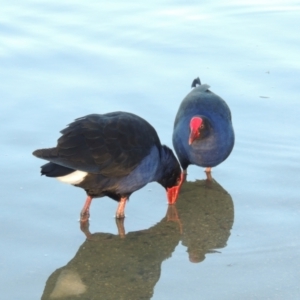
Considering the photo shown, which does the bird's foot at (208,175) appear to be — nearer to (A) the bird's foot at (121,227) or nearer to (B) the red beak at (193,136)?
(B) the red beak at (193,136)

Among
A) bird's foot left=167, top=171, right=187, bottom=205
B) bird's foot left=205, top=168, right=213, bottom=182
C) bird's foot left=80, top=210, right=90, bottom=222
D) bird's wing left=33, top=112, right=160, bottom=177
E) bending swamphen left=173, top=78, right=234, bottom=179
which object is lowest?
bird's foot left=205, top=168, right=213, bottom=182

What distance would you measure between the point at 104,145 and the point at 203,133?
0.94 metres

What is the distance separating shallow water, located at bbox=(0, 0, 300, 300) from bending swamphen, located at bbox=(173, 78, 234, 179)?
204 millimetres

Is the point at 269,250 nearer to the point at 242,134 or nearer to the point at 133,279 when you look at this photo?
the point at 133,279

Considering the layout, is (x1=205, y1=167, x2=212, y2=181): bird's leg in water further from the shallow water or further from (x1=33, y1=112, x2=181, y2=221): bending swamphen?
(x1=33, y1=112, x2=181, y2=221): bending swamphen

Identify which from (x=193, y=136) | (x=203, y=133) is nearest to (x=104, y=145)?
(x=193, y=136)

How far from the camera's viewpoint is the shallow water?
4242mm

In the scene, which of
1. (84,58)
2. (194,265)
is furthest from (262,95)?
(194,265)

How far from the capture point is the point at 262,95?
6840 mm

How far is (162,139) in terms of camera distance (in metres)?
6.08

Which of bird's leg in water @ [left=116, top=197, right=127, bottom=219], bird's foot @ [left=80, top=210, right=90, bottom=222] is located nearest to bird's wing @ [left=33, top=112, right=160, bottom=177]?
bird's leg in water @ [left=116, top=197, right=127, bottom=219]

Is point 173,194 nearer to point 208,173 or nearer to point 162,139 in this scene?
point 208,173

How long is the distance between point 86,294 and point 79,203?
122cm

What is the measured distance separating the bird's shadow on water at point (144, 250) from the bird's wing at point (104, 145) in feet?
1.48
